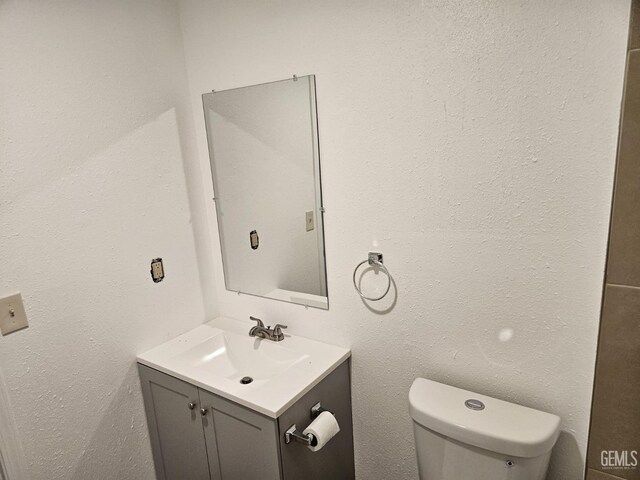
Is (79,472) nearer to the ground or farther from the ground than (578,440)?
nearer to the ground

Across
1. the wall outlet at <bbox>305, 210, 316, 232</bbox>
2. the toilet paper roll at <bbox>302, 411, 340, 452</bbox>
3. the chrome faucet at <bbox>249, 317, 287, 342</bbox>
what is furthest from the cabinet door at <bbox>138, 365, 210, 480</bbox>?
the wall outlet at <bbox>305, 210, 316, 232</bbox>

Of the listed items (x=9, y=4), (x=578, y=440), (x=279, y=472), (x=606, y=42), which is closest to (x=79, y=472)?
(x=279, y=472)

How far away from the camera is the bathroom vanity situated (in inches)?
48.9

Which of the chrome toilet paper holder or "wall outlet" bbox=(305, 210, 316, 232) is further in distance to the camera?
"wall outlet" bbox=(305, 210, 316, 232)

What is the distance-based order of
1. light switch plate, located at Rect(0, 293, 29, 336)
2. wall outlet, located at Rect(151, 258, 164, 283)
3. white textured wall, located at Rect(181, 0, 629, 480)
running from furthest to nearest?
wall outlet, located at Rect(151, 258, 164, 283)
light switch plate, located at Rect(0, 293, 29, 336)
white textured wall, located at Rect(181, 0, 629, 480)

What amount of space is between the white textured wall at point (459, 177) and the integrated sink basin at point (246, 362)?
0.15m

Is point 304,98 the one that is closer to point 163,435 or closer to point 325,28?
point 325,28

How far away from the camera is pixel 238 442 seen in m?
1.31

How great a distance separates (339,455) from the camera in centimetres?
150

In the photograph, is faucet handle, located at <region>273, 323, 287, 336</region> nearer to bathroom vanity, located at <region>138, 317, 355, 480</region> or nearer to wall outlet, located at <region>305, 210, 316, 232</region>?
bathroom vanity, located at <region>138, 317, 355, 480</region>

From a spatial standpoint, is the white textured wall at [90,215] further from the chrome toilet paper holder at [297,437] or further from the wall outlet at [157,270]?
the chrome toilet paper holder at [297,437]

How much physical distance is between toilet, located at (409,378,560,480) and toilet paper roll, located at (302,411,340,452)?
0.82 ft

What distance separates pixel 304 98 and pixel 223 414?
1074mm

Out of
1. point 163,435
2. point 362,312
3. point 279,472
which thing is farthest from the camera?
point 163,435
